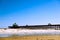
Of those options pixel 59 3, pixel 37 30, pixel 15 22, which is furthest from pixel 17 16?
pixel 59 3

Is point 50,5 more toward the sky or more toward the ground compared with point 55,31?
more toward the sky

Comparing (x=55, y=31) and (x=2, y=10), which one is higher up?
(x=2, y=10)

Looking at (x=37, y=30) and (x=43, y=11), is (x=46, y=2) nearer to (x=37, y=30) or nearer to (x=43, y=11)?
(x=43, y=11)

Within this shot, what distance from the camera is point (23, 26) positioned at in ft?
10.2

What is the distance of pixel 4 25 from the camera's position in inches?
122

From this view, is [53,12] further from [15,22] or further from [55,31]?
[15,22]

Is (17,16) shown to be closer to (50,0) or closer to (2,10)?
(2,10)

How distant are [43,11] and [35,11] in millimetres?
90

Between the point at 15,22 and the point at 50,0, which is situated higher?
the point at 50,0

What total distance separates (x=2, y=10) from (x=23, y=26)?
0.30 metres

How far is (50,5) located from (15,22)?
1.43 feet

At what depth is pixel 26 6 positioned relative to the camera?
10.3ft

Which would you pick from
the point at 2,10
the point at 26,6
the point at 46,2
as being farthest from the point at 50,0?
the point at 2,10

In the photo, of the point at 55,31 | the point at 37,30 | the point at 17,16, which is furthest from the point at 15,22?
the point at 55,31
